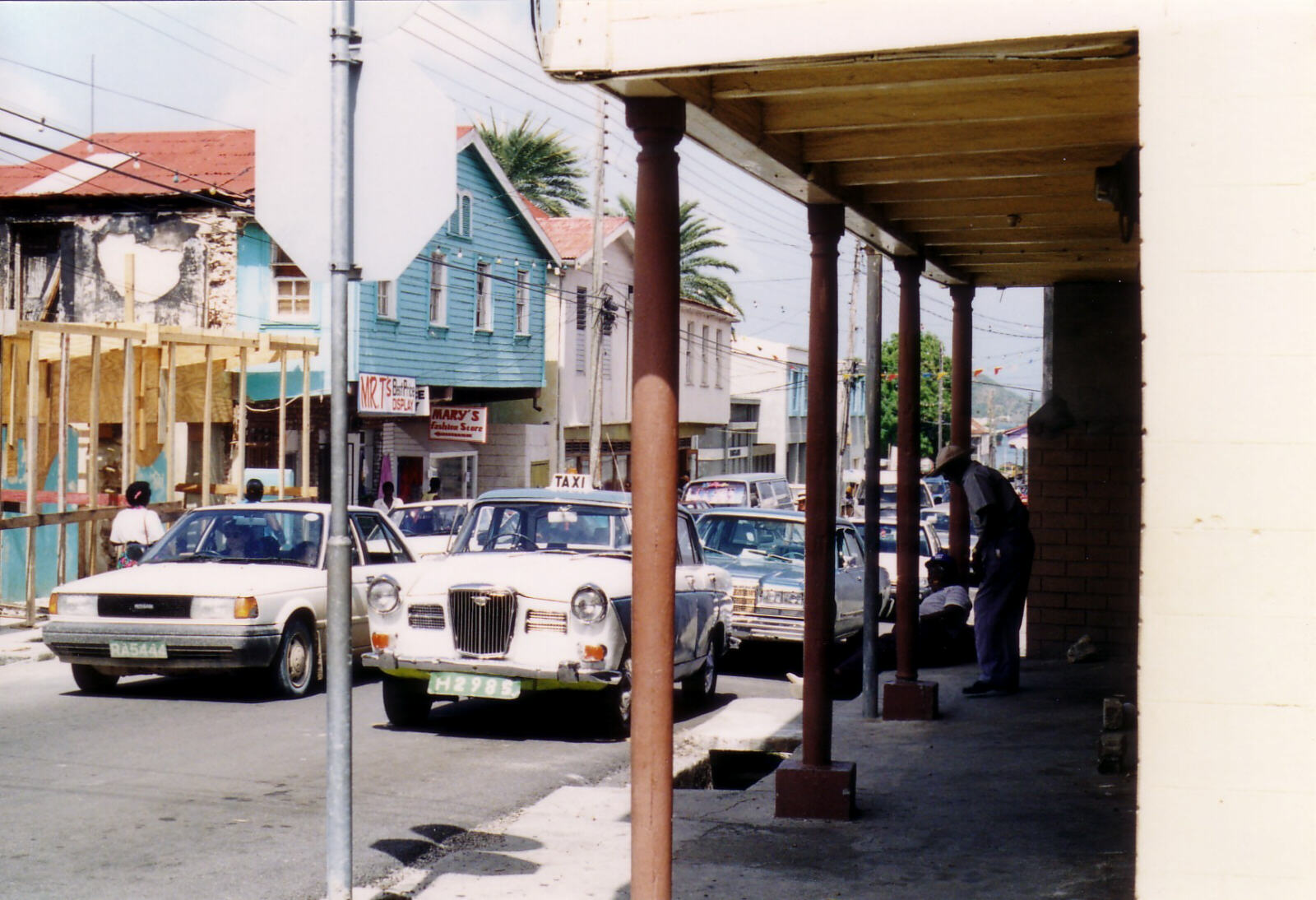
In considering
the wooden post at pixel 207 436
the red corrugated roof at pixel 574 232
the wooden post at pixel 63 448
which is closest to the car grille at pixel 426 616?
the wooden post at pixel 63 448

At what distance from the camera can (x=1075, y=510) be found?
1252cm

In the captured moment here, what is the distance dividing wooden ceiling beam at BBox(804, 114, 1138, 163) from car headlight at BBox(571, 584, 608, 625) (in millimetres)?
3881

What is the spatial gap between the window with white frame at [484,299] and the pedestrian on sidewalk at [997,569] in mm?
22968

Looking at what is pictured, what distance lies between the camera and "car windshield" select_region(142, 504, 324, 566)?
11.8m

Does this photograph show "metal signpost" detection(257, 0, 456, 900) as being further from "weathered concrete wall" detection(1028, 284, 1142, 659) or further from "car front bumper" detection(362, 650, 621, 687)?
"weathered concrete wall" detection(1028, 284, 1142, 659)

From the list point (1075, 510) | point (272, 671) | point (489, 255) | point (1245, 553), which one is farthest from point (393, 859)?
point (489, 255)

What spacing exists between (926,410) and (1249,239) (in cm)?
8028

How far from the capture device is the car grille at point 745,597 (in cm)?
1404

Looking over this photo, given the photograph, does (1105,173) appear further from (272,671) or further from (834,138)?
(272,671)

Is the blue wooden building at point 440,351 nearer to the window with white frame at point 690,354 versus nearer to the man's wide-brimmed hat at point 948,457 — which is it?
the window with white frame at point 690,354

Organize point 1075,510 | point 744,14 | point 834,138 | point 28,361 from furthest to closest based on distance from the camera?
point 28,361 < point 1075,510 < point 834,138 < point 744,14

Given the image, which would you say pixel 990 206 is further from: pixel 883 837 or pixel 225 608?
pixel 225 608

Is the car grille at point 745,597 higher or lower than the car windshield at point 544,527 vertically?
lower

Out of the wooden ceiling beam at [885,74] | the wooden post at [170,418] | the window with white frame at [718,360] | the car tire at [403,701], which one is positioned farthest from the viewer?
the window with white frame at [718,360]
